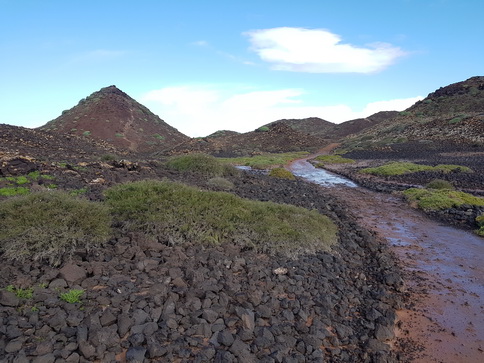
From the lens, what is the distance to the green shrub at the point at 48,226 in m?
6.57

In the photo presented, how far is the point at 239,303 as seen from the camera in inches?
238

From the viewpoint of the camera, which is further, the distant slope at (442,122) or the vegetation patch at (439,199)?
the distant slope at (442,122)

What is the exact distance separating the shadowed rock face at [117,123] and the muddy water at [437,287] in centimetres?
4440

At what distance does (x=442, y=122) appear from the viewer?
180 feet

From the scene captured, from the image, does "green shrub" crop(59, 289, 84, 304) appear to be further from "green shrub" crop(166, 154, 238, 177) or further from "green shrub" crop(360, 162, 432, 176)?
"green shrub" crop(360, 162, 432, 176)

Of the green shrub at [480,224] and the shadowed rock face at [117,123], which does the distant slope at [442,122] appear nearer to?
the shadowed rock face at [117,123]

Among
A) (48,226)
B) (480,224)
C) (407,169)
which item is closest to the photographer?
(48,226)

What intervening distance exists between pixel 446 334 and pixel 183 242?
5308 mm

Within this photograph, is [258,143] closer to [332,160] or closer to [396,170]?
[332,160]

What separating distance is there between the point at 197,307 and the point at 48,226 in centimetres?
356

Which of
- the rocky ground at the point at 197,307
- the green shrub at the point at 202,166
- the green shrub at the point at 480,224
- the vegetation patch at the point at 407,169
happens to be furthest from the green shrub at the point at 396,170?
the rocky ground at the point at 197,307

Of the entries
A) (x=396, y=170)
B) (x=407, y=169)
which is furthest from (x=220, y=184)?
(x=407, y=169)

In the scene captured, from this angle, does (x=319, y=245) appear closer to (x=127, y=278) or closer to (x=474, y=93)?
(x=127, y=278)

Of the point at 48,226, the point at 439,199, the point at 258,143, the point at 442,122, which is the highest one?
the point at 442,122
